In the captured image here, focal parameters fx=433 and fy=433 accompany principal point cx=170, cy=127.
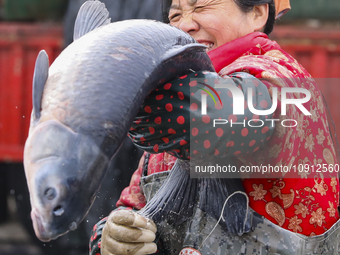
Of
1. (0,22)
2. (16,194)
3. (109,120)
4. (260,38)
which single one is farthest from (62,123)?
(0,22)

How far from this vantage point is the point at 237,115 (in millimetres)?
916

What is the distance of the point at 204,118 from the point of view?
0.90 meters

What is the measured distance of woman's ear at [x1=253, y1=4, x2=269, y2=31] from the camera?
1456mm

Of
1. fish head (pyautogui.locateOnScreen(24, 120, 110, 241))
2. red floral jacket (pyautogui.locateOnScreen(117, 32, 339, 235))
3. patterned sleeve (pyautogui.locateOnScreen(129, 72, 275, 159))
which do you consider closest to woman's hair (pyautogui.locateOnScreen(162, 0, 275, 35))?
red floral jacket (pyautogui.locateOnScreen(117, 32, 339, 235))

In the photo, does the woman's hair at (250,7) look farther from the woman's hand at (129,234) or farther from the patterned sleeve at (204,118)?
the woman's hand at (129,234)

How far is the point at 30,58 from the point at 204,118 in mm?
3687

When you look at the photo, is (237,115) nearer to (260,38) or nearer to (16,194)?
(260,38)

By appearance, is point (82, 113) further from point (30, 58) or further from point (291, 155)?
point (30, 58)

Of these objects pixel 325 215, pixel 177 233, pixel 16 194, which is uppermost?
pixel 325 215

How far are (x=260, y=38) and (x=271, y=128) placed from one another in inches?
18.0

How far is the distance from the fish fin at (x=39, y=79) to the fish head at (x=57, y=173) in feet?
0.11

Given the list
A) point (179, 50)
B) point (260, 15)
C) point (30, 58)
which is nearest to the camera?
point (179, 50)

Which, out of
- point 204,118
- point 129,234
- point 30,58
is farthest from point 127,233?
point 30,58

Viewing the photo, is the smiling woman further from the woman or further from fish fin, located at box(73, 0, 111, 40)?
fish fin, located at box(73, 0, 111, 40)
